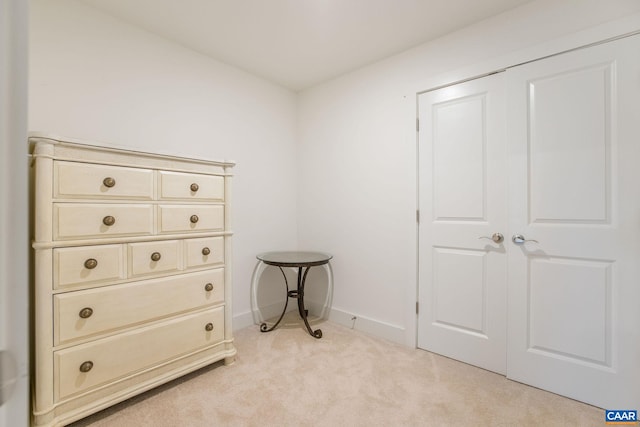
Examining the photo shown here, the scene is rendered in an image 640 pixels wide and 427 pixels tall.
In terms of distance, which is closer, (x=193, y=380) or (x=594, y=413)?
(x=594, y=413)

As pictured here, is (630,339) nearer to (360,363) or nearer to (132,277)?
(360,363)

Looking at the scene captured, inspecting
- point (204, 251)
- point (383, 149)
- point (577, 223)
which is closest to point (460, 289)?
point (577, 223)

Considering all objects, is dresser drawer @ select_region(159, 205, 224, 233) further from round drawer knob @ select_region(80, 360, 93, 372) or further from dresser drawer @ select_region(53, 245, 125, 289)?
round drawer knob @ select_region(80, 360, 93, 372)

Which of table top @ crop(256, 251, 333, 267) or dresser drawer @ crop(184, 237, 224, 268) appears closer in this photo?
dresser drawer @ crop(184, 237, 224, 268)

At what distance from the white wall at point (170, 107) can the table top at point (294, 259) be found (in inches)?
10.3

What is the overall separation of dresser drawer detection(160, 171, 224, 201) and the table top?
762 millimetres

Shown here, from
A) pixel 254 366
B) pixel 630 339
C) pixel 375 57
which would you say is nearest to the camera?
pixel 630 339

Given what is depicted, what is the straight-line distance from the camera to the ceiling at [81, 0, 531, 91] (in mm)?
1953

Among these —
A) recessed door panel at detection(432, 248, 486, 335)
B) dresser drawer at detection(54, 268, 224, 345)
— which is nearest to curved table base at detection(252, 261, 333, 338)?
dresser drawer at detection(54, 268, 224, 345)

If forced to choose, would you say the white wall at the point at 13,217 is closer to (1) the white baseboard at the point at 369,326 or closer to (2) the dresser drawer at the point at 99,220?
(2) the dresser drawer at the point at 99,220

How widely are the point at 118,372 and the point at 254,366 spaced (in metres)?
0.84

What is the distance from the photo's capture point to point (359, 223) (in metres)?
2.83

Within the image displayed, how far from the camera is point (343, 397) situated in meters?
1.77

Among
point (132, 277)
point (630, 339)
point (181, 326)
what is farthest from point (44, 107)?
point (630, 339)
